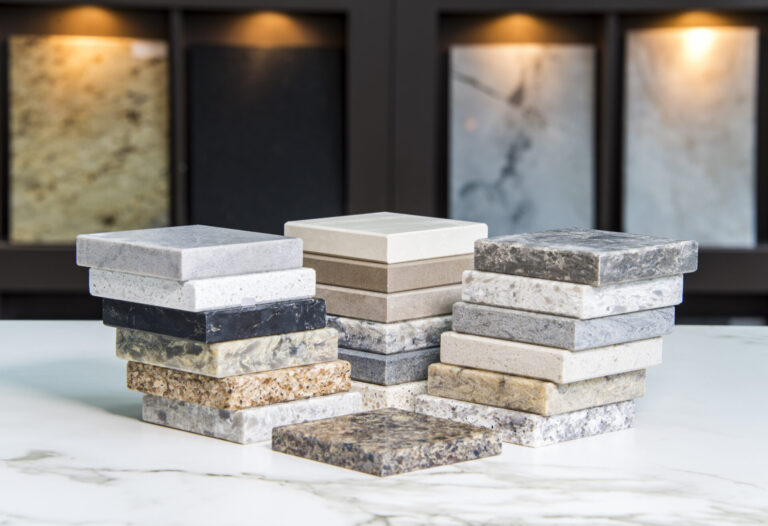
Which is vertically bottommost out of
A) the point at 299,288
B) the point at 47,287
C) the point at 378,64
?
the point at 47,287

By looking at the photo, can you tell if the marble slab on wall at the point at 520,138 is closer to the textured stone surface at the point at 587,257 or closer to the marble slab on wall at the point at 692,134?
the marble slab on wall at the point at 692,134

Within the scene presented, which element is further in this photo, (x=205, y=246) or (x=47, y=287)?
(x=47, y=287)

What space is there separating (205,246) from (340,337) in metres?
0.29

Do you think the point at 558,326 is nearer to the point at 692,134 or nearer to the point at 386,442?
the point at 386,442

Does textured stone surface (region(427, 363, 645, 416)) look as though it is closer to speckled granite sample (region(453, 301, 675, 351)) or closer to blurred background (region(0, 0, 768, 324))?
speckled granite sample (region(453, 301, 675, 351))

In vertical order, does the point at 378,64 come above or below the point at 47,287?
above

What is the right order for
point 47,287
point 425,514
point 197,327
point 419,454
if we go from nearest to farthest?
1. point 425,514
2. point 419,454
3. point 197,327
4. point 47,287

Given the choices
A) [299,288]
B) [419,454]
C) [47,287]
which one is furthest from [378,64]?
[419,454]

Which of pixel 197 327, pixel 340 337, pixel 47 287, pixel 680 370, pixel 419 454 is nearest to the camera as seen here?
pixel 419 454

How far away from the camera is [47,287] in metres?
4.06

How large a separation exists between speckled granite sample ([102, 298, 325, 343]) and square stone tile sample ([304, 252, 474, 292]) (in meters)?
0.10

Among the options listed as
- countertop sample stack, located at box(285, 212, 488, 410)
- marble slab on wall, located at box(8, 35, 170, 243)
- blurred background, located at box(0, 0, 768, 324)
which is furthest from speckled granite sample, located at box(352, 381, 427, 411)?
marble slab on wall, located at box(8, 35, 170, 243)

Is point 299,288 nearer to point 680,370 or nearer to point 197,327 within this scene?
point 197,327

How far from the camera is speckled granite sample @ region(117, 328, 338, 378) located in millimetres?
1466
